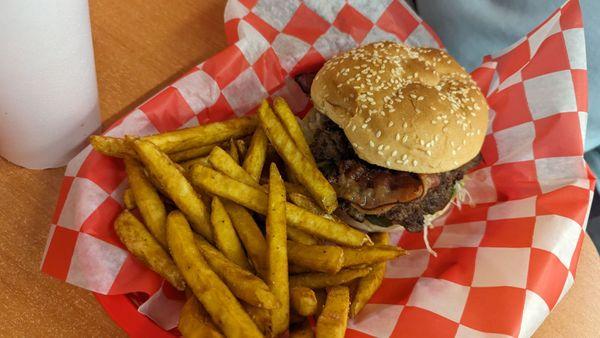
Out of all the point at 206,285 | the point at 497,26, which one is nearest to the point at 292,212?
the point at 206,285

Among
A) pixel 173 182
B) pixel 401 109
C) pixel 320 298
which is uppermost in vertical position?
pixel 401 109

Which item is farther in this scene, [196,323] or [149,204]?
[149,204]

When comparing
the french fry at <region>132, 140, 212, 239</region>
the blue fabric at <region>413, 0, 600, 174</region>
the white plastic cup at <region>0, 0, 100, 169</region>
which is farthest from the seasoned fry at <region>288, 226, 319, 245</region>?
the blue fabric at <region>413, 0, 600, 174</region>

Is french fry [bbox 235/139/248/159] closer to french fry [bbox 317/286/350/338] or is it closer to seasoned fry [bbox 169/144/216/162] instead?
seasoned fry [bbox 169/144/216/162]

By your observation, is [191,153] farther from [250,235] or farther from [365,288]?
[365,288]

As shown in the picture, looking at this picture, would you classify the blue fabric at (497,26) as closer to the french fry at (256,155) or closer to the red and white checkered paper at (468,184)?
the red and white checkered paper at (468,184)

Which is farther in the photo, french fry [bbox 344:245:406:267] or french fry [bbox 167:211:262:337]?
french fry [bbox 344:245:406:267]

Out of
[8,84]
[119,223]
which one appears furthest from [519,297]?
[8,84]

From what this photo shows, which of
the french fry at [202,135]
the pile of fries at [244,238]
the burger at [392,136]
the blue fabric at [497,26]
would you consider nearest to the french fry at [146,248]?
the pile of fries at [244,238]
